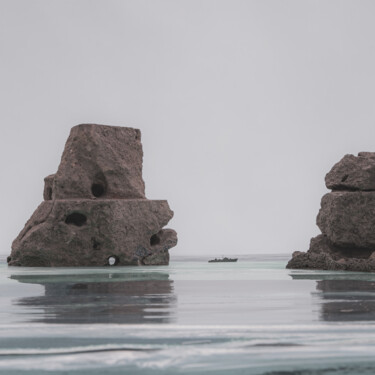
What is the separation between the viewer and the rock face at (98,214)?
25.3 metres

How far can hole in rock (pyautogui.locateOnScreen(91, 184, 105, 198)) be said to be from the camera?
27.4m

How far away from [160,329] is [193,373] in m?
1.63

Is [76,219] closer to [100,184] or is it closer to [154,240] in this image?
[100,184]

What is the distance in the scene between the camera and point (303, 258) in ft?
67.9

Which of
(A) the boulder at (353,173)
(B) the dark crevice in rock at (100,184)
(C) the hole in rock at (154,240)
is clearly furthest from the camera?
(C) the hole in rock at (154,240)

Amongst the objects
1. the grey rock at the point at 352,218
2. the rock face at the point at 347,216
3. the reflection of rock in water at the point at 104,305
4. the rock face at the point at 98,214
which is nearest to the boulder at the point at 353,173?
the rock face at the point at 347,216

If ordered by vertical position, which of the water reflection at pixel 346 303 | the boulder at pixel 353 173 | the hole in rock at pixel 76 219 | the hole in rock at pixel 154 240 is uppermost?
the boulder at pixel 353 173

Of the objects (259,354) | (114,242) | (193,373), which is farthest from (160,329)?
(114,242)

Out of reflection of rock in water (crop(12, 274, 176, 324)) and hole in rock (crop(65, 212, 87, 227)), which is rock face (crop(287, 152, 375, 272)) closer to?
hole in rock (crop(65, 212, 87, 227))

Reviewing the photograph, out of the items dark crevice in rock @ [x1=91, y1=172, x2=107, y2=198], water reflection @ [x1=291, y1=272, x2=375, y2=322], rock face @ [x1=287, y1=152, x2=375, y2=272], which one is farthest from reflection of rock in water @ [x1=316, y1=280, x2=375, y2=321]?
dark crevice in rock @ [x1=91, y1=172, x2=107, y2=198]

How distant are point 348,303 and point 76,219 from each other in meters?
19.1

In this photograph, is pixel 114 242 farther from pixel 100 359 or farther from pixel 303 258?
pixel 100 359

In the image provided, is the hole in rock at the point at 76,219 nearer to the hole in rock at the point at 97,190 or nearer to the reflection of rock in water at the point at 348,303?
the hole in rock at the point at 97,190

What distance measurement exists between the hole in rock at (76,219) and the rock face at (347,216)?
8.14m
